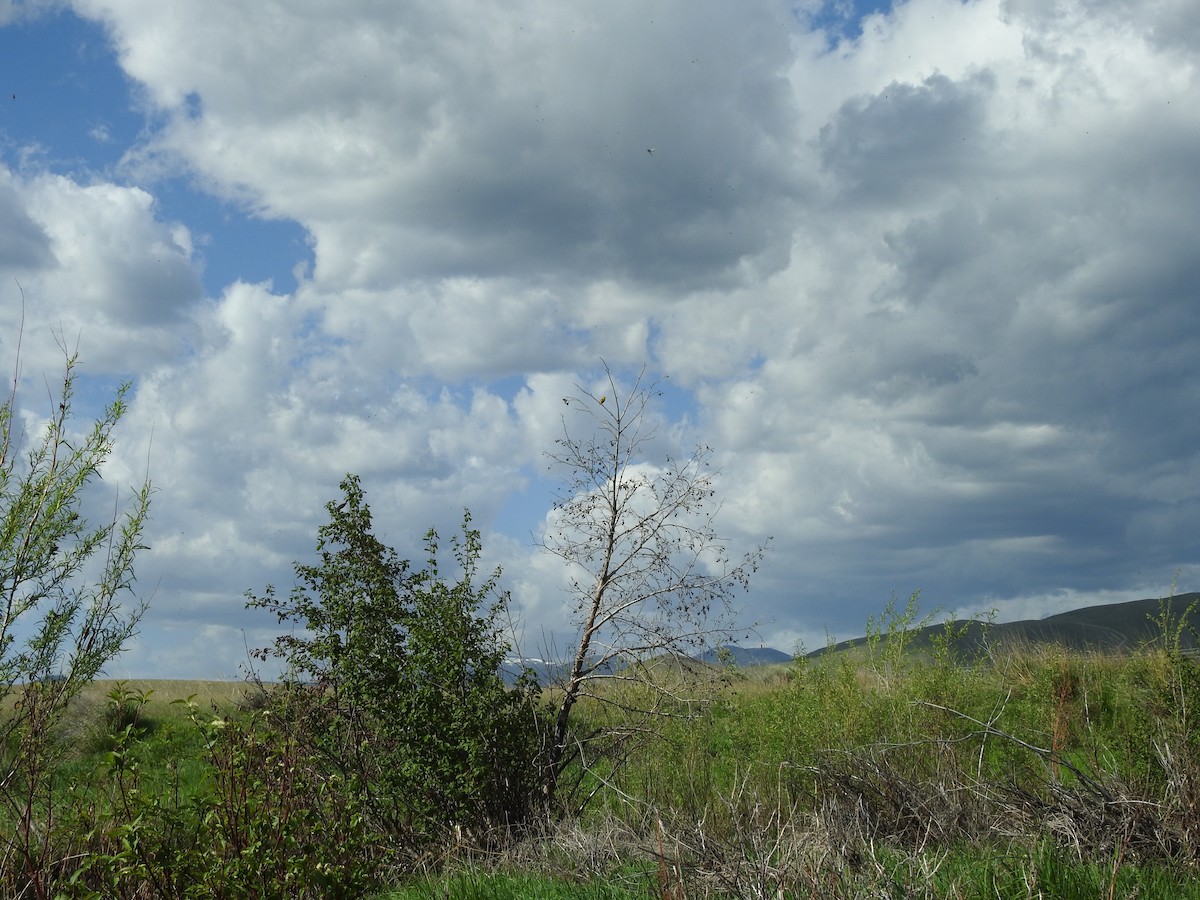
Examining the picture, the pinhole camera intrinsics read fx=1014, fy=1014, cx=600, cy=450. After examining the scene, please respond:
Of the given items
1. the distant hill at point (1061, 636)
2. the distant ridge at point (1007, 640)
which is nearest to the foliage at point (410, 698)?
the distant ridge at point (1007, 640)

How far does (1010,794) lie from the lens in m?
7.85

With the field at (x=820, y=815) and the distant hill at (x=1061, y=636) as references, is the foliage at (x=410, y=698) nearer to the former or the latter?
the field at (x=820, y=815)

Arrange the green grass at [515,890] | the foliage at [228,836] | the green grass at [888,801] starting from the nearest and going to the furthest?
the green grass at [888,801]
the foliage at [228,836]
the green grass at [515,890]

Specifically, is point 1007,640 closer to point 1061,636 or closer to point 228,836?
point 1061,636

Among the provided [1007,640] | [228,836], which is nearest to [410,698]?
[228,836]

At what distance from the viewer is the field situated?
5727 mm

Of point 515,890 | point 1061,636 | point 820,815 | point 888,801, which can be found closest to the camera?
point 515,890

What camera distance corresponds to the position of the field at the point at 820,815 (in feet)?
18.8

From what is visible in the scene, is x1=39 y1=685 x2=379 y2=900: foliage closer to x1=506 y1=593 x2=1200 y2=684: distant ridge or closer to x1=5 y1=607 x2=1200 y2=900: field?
x1=5 y1=607 x2=1200 y2=900: field

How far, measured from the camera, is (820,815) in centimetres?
767

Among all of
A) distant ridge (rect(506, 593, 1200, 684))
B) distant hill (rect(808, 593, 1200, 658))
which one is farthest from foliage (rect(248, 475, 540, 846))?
distant hill (rect(808, 593, 1200, 658))

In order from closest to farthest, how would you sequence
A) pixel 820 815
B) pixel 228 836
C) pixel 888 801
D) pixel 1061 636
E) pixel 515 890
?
pixel 228 836 → pixel 515 890 → pixel 820 815 → pixel 888 801 → pixel 1061 636

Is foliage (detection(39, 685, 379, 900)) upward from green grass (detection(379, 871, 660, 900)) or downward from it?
upward

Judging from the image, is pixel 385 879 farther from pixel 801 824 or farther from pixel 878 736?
pixel 878 736
